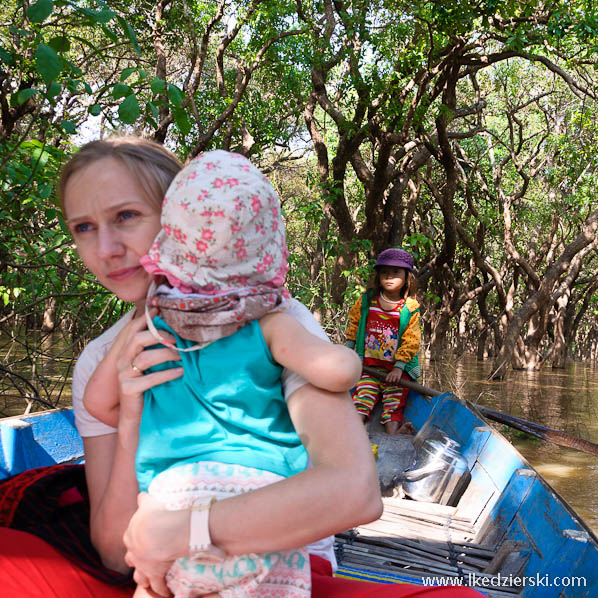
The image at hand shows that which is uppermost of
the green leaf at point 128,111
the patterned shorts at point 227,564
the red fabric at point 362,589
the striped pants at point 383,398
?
the green leaf at point 128,111

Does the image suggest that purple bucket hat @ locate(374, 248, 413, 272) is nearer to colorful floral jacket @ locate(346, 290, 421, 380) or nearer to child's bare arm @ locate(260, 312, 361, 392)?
colorful floral jacket @ locate(346, 290, 421, 380)

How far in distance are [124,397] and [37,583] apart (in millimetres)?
401

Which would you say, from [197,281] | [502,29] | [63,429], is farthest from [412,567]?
[502,29]

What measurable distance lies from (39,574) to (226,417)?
20.7 inches

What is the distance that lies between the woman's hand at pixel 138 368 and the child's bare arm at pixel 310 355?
0.20 m

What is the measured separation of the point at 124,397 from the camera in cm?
129

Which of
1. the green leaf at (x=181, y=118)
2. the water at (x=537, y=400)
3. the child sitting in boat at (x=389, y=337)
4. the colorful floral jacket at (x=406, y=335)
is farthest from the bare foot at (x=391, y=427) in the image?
the green leaf at (x=181, y=118)

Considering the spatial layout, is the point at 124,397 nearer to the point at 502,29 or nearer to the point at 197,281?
the point at 197,281

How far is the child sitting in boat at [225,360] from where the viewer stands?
44.8 inches

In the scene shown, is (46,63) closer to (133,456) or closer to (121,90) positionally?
(121,90)

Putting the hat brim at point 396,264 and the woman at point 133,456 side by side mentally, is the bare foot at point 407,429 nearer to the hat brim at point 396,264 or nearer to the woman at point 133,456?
the hat brim at point 396,264

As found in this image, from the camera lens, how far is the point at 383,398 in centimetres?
575

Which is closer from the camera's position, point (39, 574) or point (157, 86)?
point (39, 574)

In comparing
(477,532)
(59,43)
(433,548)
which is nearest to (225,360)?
(59,43)
